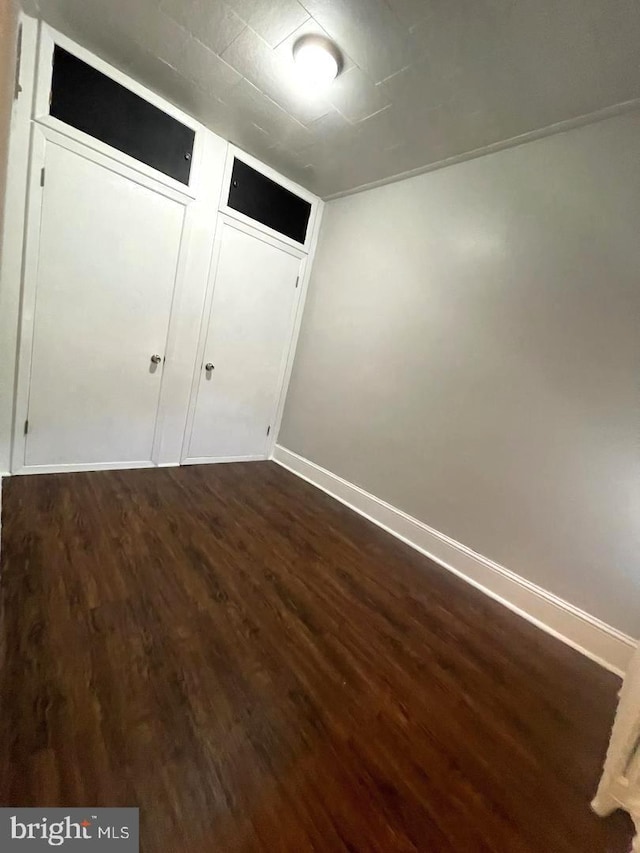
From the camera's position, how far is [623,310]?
1.87m

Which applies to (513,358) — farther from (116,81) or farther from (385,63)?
(116,81)

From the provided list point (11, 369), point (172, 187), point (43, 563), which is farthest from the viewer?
point (172, 187)

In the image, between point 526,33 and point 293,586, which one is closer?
point 526,33

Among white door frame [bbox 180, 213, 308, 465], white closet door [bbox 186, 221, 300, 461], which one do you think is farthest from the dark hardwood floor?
white closet door [bbox 186, 221, 300, 461]

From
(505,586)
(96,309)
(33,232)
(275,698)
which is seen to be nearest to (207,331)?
(96,309)

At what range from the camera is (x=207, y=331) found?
3107 millimetres

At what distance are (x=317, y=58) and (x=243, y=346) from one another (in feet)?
6.72

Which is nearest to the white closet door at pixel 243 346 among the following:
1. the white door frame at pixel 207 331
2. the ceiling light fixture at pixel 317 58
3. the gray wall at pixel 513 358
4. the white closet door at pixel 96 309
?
the white door frame at pixel 207 331

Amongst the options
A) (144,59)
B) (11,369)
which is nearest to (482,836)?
(11,369)

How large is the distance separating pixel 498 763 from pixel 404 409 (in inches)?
80.5

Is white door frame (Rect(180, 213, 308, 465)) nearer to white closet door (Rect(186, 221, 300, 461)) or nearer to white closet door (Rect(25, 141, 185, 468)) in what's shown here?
white closet door (Rect(186, 221, 300, 461))

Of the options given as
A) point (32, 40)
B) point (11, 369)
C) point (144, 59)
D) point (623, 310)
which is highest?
point (144, 59)

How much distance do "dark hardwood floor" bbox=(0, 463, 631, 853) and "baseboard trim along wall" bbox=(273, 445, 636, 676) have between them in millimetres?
96

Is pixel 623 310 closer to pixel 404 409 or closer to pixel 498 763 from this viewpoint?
pixel 404 409
